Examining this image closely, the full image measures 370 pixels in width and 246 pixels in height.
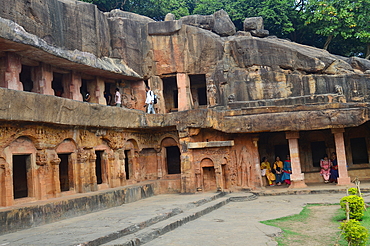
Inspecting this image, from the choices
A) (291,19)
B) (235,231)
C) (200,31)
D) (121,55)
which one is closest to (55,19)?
(121,55)

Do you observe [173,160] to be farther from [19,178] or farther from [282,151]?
[19,178]

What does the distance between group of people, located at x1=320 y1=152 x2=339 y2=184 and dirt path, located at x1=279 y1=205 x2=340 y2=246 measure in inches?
280

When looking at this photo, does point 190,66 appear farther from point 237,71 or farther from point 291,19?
point 291,19

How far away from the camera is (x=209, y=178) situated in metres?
19.0

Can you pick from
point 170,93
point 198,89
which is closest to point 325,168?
point 198,89

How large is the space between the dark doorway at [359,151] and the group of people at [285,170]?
5.37 feet

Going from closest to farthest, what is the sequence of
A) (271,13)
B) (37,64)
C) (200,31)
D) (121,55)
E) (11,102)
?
(11,102)
(37,64)
(121,55)
(200,31)
(271,13)

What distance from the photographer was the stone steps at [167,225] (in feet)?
28.9

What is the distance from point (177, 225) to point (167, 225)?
0.67 m

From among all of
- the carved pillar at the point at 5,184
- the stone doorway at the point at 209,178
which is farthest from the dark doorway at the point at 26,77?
the stone doorway at the point at 209,178

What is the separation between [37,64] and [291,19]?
20328mm

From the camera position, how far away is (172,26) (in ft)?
68.5

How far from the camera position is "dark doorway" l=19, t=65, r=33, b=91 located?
17125 mm

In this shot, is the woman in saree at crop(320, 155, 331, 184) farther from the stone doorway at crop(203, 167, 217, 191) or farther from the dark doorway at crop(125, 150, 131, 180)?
the dark doorway at crop(125, 150, 131, 180)
